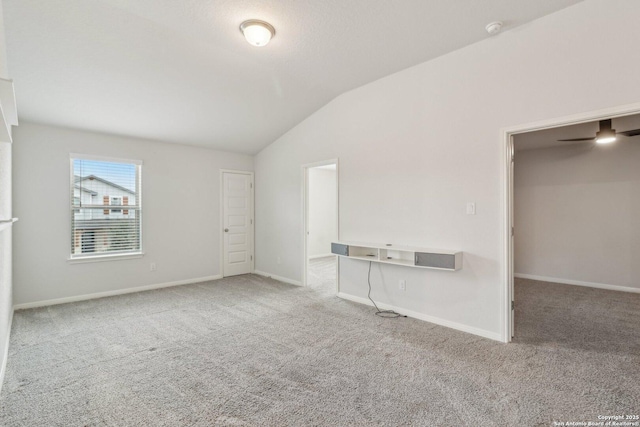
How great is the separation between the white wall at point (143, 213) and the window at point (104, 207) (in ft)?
0.34

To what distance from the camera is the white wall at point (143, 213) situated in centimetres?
397

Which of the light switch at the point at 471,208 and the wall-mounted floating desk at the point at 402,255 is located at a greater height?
the light switch at the point at 471,208

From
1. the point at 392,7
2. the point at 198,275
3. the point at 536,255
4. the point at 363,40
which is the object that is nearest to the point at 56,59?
the point at 363,40

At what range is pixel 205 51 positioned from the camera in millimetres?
3086

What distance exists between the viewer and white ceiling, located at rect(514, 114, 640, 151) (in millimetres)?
4016

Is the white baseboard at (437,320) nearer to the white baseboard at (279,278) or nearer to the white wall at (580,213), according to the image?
the white baseboard at (279,278)

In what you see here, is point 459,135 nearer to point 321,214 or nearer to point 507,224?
point 507,224

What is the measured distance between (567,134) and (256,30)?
4.66 m

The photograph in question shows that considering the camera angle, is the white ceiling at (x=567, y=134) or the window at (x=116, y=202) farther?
the window at (x=116, y=202)

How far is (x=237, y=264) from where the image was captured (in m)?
5.98

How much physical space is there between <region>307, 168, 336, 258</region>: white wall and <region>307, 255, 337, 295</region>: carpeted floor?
423 millimetres

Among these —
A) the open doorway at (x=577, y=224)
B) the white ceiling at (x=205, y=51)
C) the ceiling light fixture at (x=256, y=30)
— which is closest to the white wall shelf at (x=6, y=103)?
the white ceiling at (x=205, y=51)

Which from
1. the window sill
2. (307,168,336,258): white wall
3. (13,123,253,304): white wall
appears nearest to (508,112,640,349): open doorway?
(307,168,336,258): white wall

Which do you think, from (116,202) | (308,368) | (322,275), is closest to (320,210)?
(322,275)
